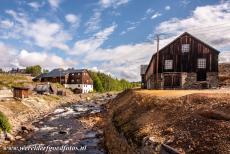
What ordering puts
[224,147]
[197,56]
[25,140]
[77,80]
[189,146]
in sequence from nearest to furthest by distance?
[224,147], [189,146], [25,140], [197,56], [77,80]

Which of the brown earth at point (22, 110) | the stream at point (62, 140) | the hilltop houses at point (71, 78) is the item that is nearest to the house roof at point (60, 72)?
the hilltop houses at point (71, 78)

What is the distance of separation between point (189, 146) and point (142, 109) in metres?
11.9

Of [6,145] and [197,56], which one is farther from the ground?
[197,56]

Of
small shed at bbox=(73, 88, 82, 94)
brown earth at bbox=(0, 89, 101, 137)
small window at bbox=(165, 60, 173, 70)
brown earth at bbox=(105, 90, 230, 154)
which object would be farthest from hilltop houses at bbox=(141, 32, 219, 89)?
small shed at bbox=(73, 88, 82, 94)

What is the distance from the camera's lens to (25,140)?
30.8 metres

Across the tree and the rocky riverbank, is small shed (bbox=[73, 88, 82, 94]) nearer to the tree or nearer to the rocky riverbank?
the rocky riverbank

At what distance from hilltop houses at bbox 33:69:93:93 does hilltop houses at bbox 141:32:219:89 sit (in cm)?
7169

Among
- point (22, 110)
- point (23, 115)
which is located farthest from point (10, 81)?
point (23, 115)

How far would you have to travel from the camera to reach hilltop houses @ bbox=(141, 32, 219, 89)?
4809 cm

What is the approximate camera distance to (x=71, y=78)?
122250 millimetres

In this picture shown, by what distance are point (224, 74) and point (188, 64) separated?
10179 mm

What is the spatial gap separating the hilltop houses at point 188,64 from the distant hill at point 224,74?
266 cm

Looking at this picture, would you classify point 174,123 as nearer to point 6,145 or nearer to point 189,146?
point 189,146

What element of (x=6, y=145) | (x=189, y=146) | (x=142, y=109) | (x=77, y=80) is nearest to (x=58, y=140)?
(x=6, y=145)
